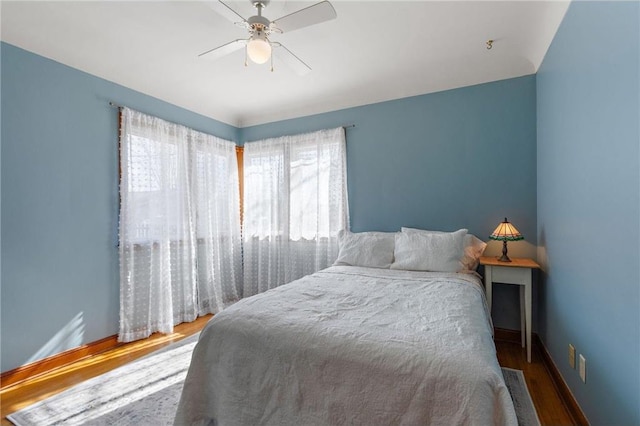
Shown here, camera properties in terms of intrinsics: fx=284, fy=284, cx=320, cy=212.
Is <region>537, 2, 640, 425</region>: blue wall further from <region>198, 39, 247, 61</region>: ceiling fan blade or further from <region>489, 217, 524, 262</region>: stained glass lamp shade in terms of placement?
<region>198, 39, 247, 61</region>: ceiling fan blade

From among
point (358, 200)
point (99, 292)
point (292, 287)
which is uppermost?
point (358, 200)

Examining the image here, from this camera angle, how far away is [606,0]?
4.21 feet

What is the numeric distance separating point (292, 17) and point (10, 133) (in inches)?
87.8

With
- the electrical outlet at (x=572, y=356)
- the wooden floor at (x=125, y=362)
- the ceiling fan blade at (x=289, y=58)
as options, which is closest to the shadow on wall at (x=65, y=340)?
the wooden floor at (x=125, y=362)

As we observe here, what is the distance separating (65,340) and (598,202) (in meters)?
3.78

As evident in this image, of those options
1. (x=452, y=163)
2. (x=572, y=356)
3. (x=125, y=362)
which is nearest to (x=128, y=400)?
(x=125, y=362)

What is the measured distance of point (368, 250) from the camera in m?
2.79

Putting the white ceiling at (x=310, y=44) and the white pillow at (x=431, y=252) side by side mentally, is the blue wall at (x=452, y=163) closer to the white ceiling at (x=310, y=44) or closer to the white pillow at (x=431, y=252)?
the white ceiling at (x=310, y=44)

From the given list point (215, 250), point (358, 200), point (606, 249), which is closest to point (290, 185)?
point (358, 200)

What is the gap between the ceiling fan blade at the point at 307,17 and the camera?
1.56 metres

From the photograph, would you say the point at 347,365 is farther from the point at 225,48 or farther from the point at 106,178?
the point at 106,178

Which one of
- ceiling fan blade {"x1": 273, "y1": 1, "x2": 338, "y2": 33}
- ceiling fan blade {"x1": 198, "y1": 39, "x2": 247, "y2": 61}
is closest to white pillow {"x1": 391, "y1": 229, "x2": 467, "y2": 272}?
ceiling fan blade {"x1": 273, "y1": 1, "x2": 338, "y2": 33}

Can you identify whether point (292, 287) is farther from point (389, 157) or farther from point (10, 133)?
point (10, 133)

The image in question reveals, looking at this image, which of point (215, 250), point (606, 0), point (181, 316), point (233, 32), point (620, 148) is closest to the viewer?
point (620, 148)
